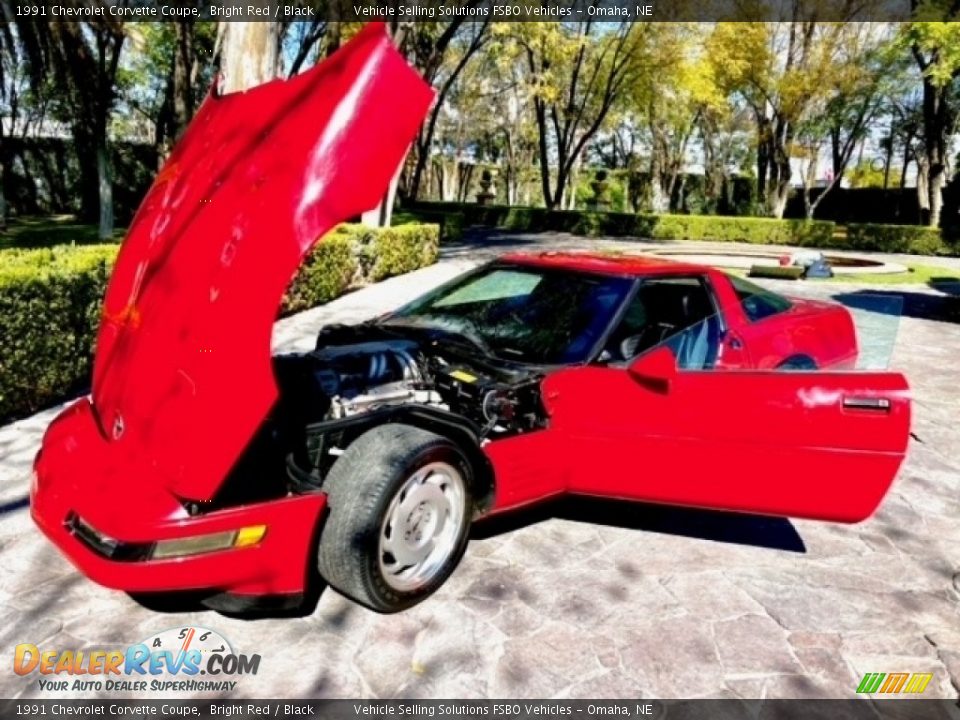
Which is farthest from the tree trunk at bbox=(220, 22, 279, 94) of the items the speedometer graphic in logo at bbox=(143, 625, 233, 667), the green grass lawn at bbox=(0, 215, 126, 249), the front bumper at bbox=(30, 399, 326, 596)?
the green grass lawn at bbox=(0, 215, 126, 249)

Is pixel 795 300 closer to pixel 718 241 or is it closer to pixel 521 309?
pixel 521 309

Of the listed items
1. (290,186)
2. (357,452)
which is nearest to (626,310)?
(357,452)

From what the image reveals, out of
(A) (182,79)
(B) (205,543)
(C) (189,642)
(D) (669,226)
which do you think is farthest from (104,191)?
(D) (669,226)

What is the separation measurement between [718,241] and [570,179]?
15.0 meters

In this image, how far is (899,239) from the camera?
82.4 feet

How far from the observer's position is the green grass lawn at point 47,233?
17802 mm

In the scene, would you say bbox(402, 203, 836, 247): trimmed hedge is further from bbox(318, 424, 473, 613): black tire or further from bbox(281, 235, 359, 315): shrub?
bbox(318, 424, 473, 613): black tire

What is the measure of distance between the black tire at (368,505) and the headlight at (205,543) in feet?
1.03

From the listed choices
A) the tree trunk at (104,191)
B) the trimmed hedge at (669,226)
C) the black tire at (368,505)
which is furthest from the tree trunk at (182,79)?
the black tire at (368,505)

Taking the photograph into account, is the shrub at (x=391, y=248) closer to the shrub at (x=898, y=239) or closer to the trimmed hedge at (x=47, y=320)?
the trimmed hedge at (x=47, y=320)

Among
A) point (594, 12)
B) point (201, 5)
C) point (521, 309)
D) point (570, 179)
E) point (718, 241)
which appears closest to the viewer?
point (521, 309)

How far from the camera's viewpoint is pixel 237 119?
9.69ft

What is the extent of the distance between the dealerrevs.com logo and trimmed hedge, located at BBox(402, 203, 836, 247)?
72.3ft

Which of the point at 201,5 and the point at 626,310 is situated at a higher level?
the point at 201,5
